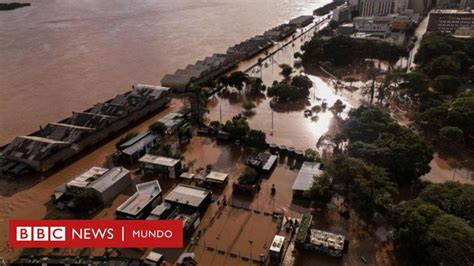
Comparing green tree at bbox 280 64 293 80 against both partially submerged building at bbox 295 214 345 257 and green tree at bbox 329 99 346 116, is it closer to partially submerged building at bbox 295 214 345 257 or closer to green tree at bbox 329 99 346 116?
green tree at bbox 329 99 346 116

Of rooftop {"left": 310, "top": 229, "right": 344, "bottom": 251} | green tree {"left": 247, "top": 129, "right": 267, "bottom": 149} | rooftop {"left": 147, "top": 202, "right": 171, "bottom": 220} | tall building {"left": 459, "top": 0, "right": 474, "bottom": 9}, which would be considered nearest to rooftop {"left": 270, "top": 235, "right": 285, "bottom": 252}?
rooftop {"left": 310, "top": 229, "right": 344, "bottom": 251}

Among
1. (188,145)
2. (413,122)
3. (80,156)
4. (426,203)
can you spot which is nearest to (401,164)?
(426,203)

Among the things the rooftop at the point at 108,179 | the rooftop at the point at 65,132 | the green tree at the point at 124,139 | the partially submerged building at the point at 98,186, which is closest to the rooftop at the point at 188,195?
the partially submerged building at the point at 98,186

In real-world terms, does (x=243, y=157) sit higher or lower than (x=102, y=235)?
lower

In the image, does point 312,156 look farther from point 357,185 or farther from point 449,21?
point 449,21

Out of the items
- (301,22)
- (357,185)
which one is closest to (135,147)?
(357,185)

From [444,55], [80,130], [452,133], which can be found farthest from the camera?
[444,55]
